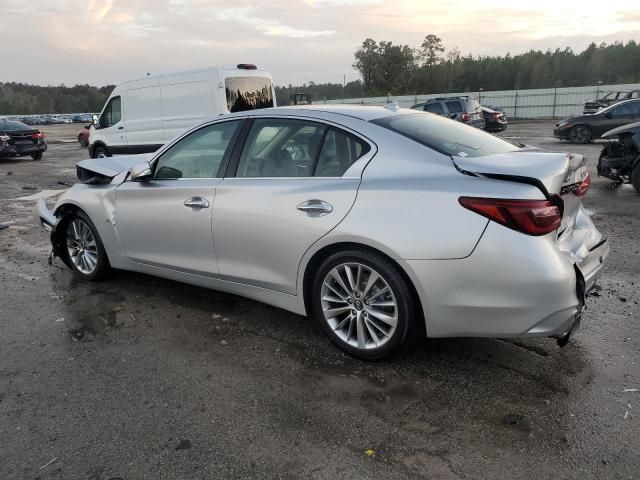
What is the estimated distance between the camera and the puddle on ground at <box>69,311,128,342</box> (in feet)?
13.2

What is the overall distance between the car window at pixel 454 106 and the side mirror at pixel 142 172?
17939 mm

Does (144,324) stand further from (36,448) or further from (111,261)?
(36,448)

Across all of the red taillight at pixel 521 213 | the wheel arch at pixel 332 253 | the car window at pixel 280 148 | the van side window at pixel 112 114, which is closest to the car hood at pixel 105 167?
the car window at pixel 280 148

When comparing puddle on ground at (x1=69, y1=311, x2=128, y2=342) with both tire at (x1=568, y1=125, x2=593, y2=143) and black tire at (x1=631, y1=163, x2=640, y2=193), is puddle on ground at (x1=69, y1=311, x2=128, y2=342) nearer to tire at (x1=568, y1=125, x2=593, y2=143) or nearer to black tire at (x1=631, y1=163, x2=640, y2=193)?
black tire at (x1=631, y1=163, x2=640, y2=193)

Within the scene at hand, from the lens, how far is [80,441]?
8.92 feet

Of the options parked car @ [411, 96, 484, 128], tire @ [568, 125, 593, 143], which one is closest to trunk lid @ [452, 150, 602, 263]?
tire @ [568, 125, 593, 143]

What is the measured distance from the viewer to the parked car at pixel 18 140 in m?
17.1

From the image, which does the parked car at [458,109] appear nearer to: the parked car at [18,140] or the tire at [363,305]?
the parked car at [18,140]

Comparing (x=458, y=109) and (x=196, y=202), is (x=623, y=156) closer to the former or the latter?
(x=196, y=202)

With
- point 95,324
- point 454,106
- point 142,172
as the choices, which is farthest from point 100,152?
point 454,106

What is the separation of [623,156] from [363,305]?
306 inches

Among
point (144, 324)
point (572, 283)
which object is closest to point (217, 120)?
point (144, 324)

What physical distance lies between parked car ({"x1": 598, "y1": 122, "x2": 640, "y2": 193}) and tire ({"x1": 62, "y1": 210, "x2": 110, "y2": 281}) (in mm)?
8364

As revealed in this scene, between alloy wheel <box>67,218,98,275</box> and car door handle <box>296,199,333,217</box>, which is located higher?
car door handle <box>296,199,333,217</box>
